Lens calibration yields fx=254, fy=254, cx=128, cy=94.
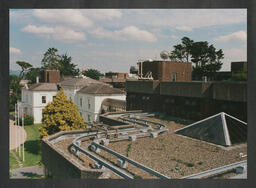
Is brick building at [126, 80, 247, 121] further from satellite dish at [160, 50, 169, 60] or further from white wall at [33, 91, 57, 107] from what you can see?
white wall at [33, 91, 57, 107]

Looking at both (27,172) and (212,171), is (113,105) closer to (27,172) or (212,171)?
(27,172)

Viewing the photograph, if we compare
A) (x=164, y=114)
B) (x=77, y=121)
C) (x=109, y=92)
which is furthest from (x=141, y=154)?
(x=109, y=92)

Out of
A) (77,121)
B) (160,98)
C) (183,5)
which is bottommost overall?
(77,121)

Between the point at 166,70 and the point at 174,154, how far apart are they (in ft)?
41.6

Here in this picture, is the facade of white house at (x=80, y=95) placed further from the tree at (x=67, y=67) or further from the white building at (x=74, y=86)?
the tree at (x=67, y=67)

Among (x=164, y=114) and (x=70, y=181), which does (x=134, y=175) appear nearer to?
(x=70, y=181)

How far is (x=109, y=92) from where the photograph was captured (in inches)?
998

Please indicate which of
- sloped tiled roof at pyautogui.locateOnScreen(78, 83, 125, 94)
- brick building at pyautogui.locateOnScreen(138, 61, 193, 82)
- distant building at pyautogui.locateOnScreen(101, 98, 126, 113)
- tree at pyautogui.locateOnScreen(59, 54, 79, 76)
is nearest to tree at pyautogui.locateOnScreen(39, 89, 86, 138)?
distant building at pyautogui.locateOnScreen(101, 98, 126, 113)

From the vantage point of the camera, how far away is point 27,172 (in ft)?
53.1

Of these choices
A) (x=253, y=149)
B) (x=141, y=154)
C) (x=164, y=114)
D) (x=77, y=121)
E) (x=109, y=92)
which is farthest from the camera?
(x=109, y=92)

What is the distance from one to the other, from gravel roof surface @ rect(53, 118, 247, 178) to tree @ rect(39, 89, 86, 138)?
7.71 metres

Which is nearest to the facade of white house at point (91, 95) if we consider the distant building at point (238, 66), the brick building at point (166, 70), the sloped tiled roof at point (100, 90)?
the sloped tiled roof at point (100, 90)

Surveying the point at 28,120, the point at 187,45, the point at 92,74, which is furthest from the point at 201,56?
the point at 92,74

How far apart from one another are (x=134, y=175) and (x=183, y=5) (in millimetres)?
4566
